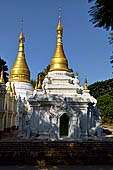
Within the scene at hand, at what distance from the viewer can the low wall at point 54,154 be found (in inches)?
427

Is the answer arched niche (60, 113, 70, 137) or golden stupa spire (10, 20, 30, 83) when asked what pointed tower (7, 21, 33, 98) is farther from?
arched niche (60, 113, 70, 137)

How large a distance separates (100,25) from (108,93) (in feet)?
127

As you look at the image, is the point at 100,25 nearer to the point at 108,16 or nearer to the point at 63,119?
the point at 108,16

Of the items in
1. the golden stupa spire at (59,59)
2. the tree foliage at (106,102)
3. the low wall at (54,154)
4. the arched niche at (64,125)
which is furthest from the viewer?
the tree foliage at (106,102)

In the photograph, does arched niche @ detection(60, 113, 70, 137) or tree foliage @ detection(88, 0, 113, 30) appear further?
arched niche @ detection(60, 113, 70, 137)

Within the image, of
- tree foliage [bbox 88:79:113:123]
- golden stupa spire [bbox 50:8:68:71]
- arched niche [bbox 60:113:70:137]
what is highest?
golden stupa spire [bbox 50:8:68:71]

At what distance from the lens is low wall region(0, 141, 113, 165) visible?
35.6 feet

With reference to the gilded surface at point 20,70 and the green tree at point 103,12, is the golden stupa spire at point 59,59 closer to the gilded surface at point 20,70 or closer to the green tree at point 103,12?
the gilded surface at point 20,70

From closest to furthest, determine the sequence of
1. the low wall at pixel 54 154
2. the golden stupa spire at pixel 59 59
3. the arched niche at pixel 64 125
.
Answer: the low wall at pixel 54 154
the arched niche at pixel 64 125
the golden stupa spire at pixel 59 59

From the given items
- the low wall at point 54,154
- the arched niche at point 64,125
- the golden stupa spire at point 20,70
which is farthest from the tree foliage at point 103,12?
the golden stupa spire at point 20,70

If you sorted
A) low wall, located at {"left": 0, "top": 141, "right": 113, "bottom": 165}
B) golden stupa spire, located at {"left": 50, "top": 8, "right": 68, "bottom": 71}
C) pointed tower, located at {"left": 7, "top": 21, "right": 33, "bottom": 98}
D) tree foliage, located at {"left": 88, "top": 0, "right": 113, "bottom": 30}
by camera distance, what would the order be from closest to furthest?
tree foliage, located at {"left": 88, "top": 0, "right": 113, "bottom": 30} → low wall, located at {"left": 0, "top": 141, "right": 113, "bottom": 165} → golden stupa spire, located at {"left": 50, "top": 8, "right": 68, "bottom": 71} → pointed tower, located at {"left": 7, "top": 21, "right": 33, "bottom": 98}

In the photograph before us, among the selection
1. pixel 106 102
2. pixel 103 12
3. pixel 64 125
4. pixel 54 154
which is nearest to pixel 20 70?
pixel 64 125

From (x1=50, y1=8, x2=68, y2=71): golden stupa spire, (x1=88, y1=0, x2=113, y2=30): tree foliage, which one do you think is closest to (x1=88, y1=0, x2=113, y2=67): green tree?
(x1=88, y1=0, x2=113, y2=30): tree foliage

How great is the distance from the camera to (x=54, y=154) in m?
11.5
